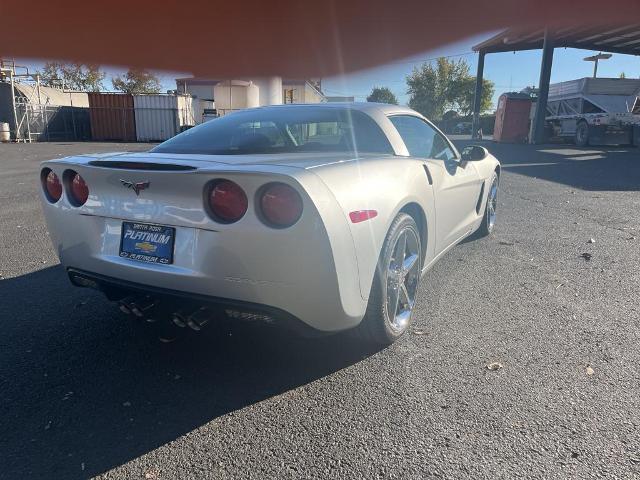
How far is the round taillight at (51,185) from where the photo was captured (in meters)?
2.59

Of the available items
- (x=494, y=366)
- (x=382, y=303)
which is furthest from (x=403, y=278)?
(x=494, y=366)

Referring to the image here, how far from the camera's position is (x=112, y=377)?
239cm

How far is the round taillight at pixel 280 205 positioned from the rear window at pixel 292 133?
2.68 feet

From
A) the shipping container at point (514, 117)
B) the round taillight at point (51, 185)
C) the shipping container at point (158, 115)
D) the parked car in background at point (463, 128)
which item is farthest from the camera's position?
the parked car in background at point (463, 128)

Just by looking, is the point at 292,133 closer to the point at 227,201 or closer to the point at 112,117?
the point at 227,201

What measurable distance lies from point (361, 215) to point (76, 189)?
1.48 m

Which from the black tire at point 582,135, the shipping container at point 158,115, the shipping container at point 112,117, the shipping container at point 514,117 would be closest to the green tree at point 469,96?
the shipping container at point 514,117

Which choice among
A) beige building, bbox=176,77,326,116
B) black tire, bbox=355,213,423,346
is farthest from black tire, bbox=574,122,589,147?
beige building, bbox=176,77,326,116

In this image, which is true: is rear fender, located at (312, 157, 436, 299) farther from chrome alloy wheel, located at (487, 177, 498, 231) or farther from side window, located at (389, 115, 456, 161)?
chrome alloy wheel, located at (487, 177, 498, 231)

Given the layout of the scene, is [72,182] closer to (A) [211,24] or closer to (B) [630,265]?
(A) [211,24]

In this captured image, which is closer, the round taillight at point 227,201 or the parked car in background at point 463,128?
the round taillight at point 227,201

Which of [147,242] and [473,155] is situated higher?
[473,155]

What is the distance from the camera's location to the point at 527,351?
8.84 feet

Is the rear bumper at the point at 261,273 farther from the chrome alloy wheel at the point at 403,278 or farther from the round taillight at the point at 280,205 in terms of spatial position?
the chrome alloy wheel at the point at 403,278
